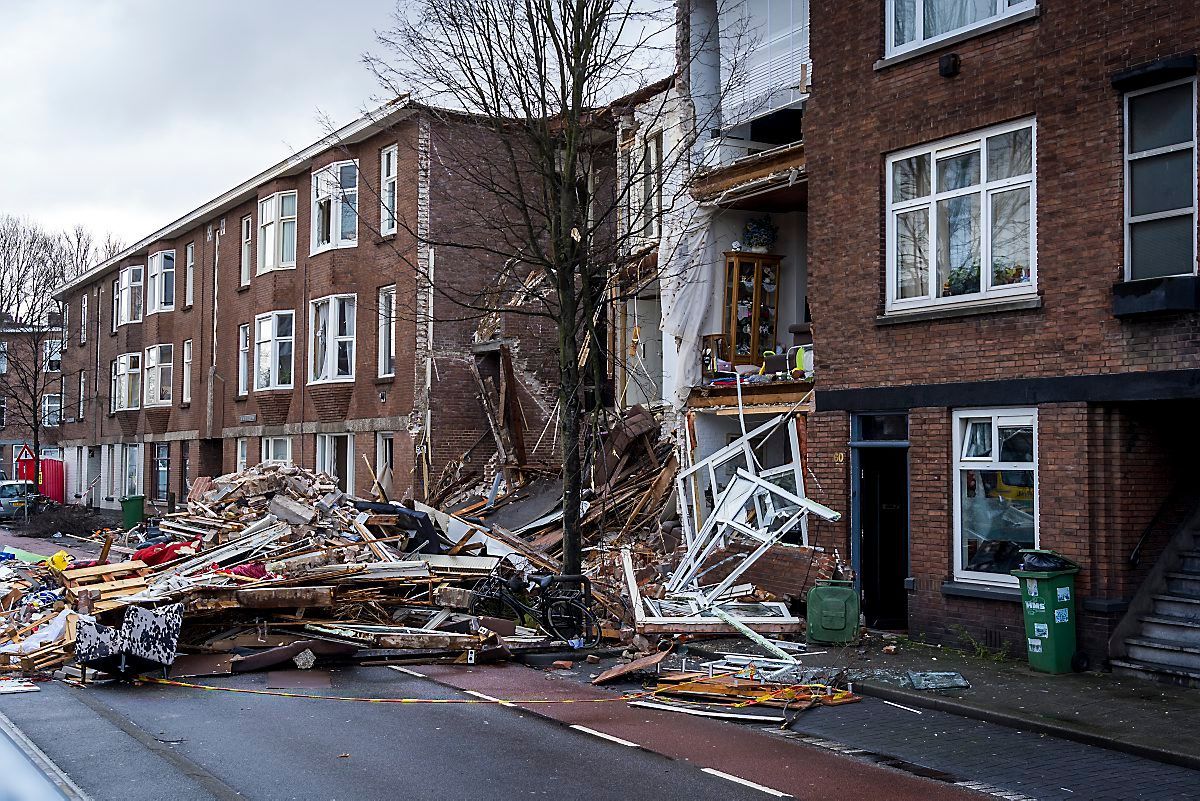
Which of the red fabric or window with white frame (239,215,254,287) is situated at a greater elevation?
window with white frame (239,215,254,287)

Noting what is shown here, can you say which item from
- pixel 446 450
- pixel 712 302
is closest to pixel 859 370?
pixel 712 302

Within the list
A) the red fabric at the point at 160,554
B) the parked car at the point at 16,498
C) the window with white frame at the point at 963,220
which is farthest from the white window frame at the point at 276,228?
the window with white frame at the point at 963,220

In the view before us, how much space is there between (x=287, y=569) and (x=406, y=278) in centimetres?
1382

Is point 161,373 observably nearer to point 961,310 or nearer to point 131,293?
point 131,293

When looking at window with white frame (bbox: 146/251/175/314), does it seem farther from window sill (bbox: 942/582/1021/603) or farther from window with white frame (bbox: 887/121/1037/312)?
window sill (bbox: 942/582/1021/603)

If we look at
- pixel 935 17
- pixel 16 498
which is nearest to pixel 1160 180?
pixel 935 17

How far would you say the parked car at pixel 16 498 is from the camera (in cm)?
4153

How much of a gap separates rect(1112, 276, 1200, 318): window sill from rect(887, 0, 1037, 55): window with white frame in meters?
3.70

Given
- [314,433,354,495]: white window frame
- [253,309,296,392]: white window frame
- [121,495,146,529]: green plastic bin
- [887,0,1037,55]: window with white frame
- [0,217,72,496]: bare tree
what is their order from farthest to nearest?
[0,217,72,496]: bare tree < [121,495,146,529]: green plastic bin < [253,309,296,392]: white window frame < [314,433,354,495]: white window frame < [887,0,1037,55]: window with white frame

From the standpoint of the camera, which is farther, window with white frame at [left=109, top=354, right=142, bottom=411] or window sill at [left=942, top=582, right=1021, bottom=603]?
window with white frame at [left=109, top=354, right=142, bottom=411]

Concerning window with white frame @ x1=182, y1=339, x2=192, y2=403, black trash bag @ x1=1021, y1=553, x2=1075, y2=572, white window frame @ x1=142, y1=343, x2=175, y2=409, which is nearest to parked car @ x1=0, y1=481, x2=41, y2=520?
white window frame @ x1=142, y1=343, x2=175, y2=409

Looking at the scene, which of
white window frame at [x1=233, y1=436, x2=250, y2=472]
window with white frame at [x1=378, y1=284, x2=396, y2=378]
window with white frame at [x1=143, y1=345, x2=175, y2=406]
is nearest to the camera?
window with white frame at [x1=378, y1=284, x2=396, y2=378]

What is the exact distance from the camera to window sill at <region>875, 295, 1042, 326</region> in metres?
13.2

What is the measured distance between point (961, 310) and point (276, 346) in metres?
24.1
